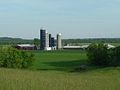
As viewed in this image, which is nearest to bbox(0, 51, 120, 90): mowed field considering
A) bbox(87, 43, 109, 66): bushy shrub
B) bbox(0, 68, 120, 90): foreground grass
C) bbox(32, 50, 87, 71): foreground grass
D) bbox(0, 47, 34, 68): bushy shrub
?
bbox(0, 68, 120, 90): foreground grass

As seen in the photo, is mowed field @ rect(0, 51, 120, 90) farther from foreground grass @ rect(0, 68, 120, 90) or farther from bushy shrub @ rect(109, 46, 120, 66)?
bushy shrub @ rect(109, 46, 120, 66)

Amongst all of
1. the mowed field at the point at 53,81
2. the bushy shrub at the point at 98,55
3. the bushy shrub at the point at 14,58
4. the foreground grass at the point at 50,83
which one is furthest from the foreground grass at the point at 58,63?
the foreground grass at the point at 50,83

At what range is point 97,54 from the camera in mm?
87625

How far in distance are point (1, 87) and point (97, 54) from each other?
73.6 m

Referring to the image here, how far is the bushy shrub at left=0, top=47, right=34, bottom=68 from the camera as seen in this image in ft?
221

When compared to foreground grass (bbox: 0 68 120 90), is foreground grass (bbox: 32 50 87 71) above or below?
below

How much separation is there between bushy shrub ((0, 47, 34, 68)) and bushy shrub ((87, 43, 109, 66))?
20263 mm

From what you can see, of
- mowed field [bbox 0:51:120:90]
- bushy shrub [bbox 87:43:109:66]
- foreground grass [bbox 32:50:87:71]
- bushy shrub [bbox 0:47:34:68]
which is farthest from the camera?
bushy shrub [bbox 87:43:109:66]

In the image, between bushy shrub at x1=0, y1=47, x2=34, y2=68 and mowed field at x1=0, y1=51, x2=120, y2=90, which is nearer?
mowed field at x1=0, y1=51, x2=120, y2=90

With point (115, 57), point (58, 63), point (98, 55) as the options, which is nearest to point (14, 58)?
point (58, 63)

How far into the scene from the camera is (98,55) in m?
87.2

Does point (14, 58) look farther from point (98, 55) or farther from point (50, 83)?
point (50, 83)

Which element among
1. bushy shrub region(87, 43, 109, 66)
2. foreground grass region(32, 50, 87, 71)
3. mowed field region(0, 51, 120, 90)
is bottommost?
foreground grass region(32, 50, 87, 71)

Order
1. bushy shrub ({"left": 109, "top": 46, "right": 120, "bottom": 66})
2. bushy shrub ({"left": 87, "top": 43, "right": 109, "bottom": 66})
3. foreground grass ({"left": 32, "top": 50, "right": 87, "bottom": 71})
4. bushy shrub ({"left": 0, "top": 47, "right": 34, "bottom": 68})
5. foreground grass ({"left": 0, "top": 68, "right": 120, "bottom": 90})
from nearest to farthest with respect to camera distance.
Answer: foreground grass ({"left": 0, "top": 68, "right": 120, "bottom": 90}), bushy shrub ({"left": 0, "top": 47, "right": 34, "bottom": 68}), foreground grass ({"left": 32, "top": 50, "right": 87, "bottom": 71}), bushy shrub ({"left": 109, "top": 46, "right": 120, "bottom": 66}), bushy shrub ({"left": 87, "top": 43, "right": 109, "bottom": 66})
